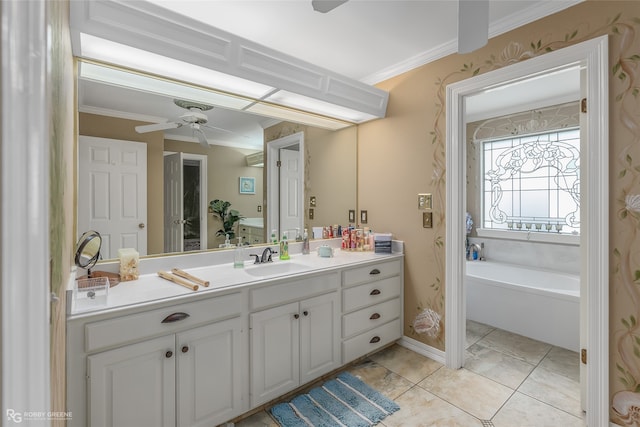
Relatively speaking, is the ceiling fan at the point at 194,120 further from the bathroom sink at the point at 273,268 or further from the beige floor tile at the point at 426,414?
the beige floor tile at the point at 426,414

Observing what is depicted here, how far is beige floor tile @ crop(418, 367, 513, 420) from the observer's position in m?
1.90

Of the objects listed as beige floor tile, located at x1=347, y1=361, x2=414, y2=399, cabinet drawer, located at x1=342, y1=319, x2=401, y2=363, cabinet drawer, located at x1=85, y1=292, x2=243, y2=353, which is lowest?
beige floor tile, located at x1=347, y1=361, x2=414, y2=399

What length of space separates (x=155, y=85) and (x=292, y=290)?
1.53 meters

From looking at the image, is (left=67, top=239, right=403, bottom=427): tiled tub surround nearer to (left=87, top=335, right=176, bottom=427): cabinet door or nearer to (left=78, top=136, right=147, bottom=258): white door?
(left=87, top=335, right=176, bottom=427): cabinet door

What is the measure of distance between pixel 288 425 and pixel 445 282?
4.86 ft

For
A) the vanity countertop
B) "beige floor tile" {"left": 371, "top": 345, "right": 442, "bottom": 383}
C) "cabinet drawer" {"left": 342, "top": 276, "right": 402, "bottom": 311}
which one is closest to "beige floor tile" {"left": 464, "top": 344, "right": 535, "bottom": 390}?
"beige floor tile" {"left": 371, "top": 345, "right": 442, "bottom": 383}

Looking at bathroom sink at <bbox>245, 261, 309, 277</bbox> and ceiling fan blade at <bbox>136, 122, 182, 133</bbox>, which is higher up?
ceiling fan blade at <bbox>136, 122, 182, 133</bbox>

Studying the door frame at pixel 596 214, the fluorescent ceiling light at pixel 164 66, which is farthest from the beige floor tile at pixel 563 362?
the fluorescent ceiling light at pixel 164 66

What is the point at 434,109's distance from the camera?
242 centimetres

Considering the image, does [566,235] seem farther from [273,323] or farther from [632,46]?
[273,323]

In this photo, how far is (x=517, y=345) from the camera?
2701mm

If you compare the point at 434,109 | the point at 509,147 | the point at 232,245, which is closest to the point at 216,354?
the point at 232,245

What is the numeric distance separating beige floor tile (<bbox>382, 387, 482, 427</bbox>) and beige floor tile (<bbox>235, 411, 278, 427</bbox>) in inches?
26.0

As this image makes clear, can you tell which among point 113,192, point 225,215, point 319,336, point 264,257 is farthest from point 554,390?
point 113,192
